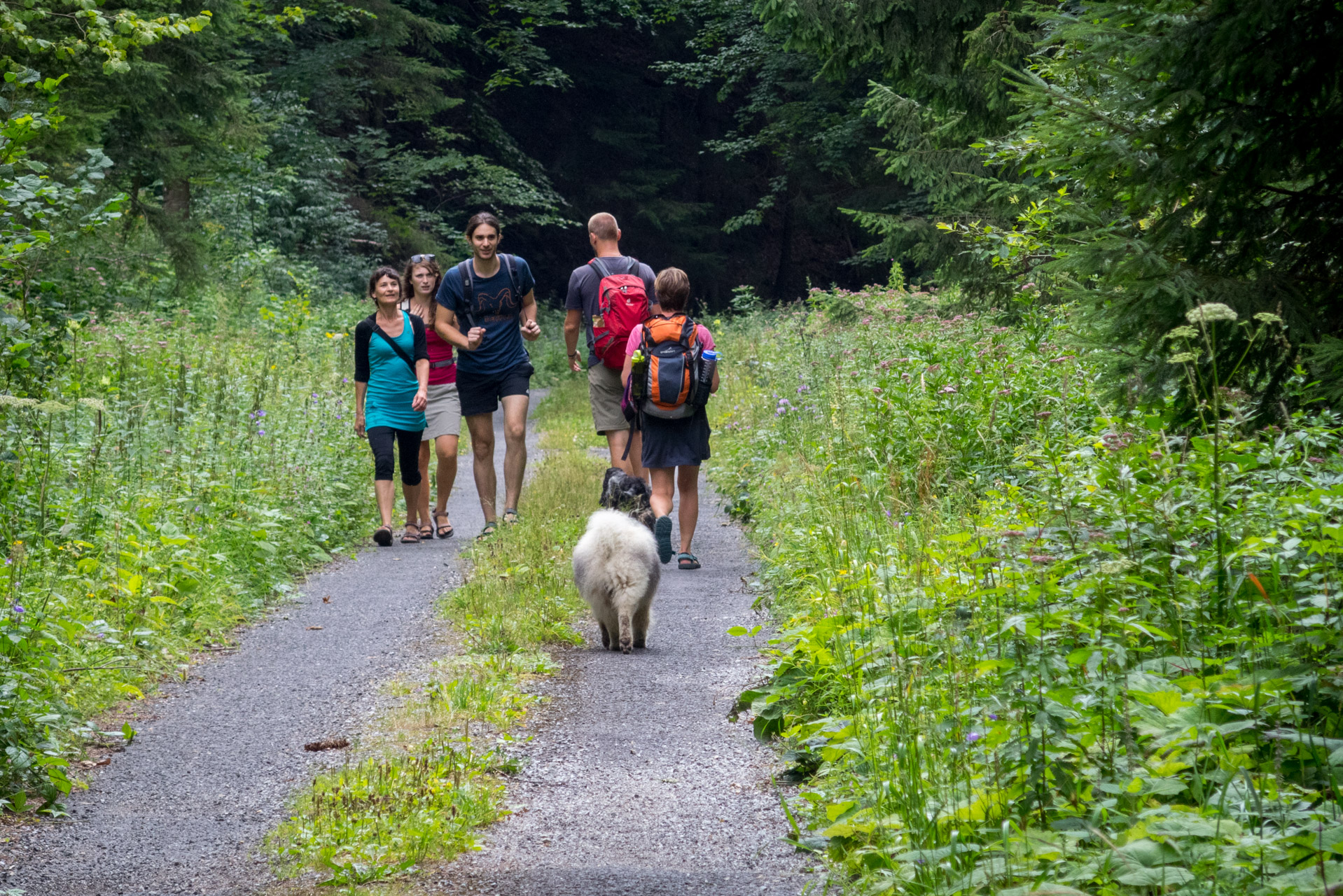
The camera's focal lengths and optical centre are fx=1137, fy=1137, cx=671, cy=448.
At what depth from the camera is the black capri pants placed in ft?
29.3

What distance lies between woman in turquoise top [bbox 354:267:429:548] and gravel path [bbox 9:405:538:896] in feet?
5.39

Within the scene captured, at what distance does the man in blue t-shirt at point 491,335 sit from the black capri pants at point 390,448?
0.48 meters

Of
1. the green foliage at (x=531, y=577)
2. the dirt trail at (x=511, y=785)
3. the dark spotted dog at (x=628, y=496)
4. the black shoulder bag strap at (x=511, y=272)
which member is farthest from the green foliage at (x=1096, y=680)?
the black shoulder bag strap at (x=511, y=272)

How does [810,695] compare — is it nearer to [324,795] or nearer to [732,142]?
[324,795]

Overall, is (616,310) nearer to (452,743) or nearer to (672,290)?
(672,290)

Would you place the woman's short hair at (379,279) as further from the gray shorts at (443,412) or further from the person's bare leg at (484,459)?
the person's bare leg at (484,459)

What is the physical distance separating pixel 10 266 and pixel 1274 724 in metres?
5.27

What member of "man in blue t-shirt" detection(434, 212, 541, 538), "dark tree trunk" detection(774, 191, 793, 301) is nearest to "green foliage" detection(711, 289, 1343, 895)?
"man in blue t-shirt" detection(434, 212, 541, 538)

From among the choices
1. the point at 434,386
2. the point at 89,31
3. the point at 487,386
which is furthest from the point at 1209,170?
the point at 89,31

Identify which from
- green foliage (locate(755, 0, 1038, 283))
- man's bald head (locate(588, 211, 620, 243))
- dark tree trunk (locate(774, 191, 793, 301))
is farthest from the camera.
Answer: dark tree trunk (locate(774, 191, 793, 301))

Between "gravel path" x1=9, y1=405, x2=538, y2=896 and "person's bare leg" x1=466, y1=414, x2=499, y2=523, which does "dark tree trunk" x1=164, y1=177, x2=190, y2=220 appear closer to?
"person's bare leg" x1=466, y1=414, x2=499, y2=523

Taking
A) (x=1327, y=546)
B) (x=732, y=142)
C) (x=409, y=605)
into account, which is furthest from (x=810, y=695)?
(x=732, y=142)

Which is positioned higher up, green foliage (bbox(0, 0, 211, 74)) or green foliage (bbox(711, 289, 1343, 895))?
green foliage (bbox(0, 0, 211, 74))

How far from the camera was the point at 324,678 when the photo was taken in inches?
217
